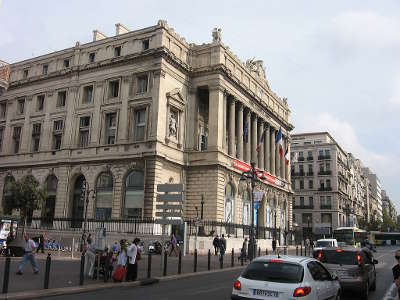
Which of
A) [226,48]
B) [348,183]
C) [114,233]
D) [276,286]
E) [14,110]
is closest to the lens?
[276,286]

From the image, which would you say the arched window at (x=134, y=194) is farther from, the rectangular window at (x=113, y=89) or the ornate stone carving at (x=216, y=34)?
the ornate stone carving at (x=216, y=34)

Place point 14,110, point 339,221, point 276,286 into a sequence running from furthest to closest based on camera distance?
point 339,221
point 14,110
point 276,286

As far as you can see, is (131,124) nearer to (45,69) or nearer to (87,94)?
(87,94)

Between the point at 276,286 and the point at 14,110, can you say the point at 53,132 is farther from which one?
the point at 276,286

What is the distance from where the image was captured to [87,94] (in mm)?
48562

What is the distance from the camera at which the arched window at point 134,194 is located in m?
41.0

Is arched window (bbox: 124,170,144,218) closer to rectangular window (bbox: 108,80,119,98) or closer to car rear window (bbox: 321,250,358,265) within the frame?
rectangular window (bbox: 108,80,119,98)

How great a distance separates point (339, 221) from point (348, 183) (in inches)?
749

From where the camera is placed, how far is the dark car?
44.8ft

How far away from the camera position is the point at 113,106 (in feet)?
149

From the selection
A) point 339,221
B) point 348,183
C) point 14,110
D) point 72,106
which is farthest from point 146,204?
point 348,183

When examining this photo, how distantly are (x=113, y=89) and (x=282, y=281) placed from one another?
40566 mm

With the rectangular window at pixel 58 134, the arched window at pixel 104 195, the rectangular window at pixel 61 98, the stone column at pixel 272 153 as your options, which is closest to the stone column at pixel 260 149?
the stone column at pixel 272 153

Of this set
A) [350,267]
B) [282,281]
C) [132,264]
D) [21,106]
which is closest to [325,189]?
[21,106]
